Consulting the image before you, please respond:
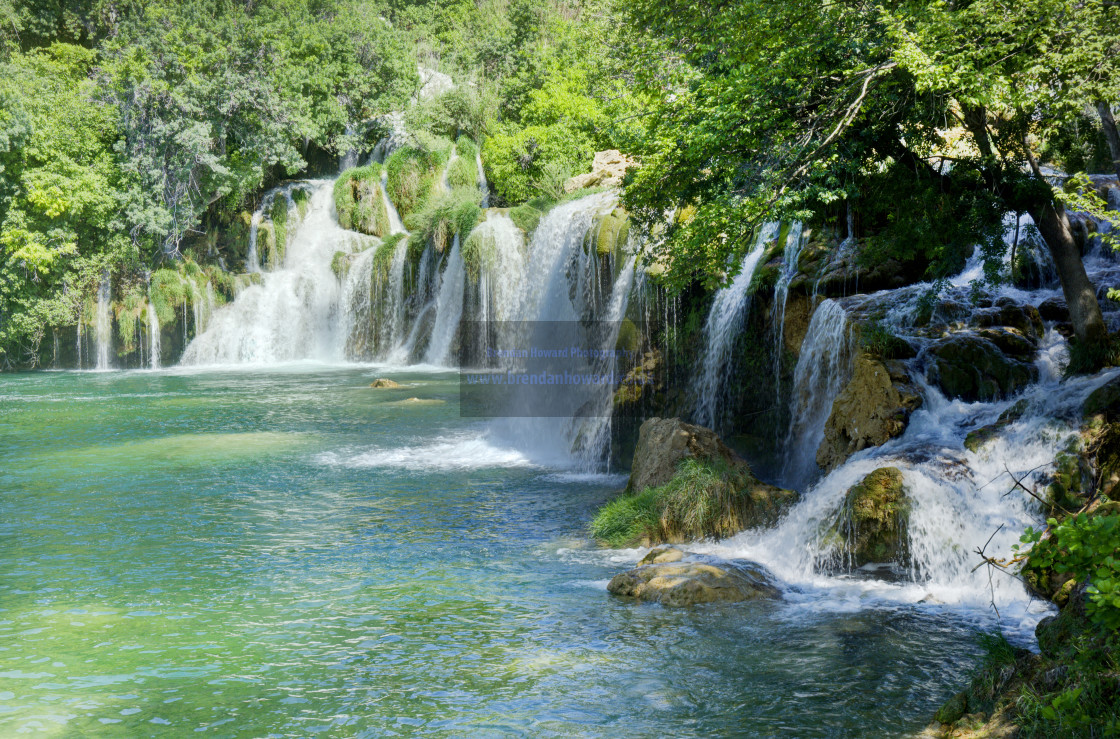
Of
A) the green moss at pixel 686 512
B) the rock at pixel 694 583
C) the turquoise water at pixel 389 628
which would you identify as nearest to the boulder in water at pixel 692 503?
the green moss at pixel 686 512

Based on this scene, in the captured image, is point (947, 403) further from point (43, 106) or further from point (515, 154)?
point (43, 106)

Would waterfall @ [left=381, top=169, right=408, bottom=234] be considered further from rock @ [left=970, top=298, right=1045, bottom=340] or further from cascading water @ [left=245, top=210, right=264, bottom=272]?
rock @ [left=970, top=298, right=1045, bottom=340]

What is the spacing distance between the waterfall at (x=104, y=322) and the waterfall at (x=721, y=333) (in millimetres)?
28583

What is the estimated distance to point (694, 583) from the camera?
311 inches

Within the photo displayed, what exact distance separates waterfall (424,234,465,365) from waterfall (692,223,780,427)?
15.5 metres

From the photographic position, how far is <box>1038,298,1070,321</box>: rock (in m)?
→ 10.3

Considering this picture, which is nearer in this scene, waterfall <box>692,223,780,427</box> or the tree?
the tree

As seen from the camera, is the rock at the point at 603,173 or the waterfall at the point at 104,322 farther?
the waterfall at the point at 104,322

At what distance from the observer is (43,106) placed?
111ft

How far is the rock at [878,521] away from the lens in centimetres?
822

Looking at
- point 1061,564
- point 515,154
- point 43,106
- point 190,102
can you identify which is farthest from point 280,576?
point 43,106

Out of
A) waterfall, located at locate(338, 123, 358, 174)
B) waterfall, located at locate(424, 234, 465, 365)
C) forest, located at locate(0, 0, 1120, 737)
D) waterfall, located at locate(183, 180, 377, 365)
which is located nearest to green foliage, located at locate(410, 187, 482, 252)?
waterfall, located at locate(424, 234, 465, 365)

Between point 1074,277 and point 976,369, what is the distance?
1400mm

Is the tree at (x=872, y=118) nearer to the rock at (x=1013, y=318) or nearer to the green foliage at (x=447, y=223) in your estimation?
the rock at (x=1013, y=318)
